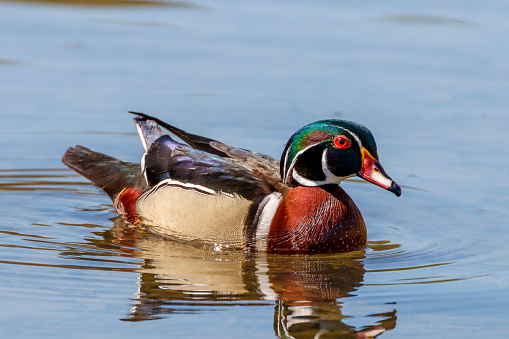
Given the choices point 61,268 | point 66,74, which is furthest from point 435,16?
point 61,268

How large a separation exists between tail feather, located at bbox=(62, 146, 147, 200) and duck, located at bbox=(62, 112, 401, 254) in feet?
2.16

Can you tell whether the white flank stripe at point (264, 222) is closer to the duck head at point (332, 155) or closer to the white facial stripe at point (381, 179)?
the duck head at point (332, 155)

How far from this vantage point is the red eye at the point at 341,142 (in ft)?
27.1

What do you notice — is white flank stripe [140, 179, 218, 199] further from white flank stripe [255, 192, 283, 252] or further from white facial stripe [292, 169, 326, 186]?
white facial stripe [292, 169, 326, 186]

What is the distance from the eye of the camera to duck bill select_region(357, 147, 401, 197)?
26.7ft

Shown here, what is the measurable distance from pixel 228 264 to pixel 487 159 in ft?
12.4

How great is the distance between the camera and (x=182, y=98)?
11.9 metres

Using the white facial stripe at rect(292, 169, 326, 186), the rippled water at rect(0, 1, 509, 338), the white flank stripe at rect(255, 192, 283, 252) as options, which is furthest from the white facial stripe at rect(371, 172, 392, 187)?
the white flank stripe at rect(255, 192, 283, 252)

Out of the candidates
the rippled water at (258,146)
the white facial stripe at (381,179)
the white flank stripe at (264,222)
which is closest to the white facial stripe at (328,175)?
the white facial stripe at (381,179)

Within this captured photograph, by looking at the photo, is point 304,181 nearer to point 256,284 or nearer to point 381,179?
point 381,179

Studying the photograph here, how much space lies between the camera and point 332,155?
27.3 feet

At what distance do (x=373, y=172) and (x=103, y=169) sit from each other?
299 centimetres

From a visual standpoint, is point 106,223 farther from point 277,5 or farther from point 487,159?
point 277,5

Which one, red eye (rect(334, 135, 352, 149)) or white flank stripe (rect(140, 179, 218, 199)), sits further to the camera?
white flank stripe (rect(140, 179, 218, 199))
